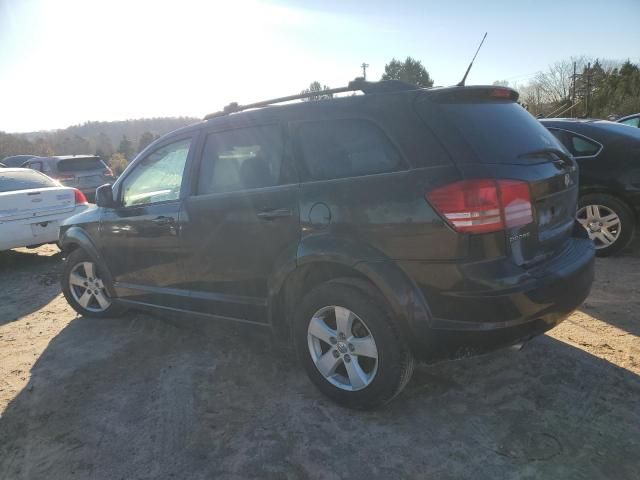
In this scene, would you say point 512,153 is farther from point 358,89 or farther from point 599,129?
point 599,129

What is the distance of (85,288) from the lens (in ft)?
15.5

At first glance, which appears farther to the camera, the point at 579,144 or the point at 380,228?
the point at 579,144

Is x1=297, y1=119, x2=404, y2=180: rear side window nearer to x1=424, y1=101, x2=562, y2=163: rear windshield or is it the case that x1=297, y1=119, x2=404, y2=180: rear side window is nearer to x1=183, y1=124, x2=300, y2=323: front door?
x1=183, y1=124, x2=300, y2=323: front door

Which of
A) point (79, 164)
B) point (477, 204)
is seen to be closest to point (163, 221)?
point (477, 204)

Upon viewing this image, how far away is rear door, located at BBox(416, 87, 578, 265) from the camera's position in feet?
7.72

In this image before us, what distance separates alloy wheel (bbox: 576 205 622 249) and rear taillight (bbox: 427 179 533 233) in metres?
3.66

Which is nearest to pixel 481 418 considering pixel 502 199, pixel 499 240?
pixel 499 240

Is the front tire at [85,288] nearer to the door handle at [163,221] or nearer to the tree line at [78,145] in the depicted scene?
the door handle at [163,221]

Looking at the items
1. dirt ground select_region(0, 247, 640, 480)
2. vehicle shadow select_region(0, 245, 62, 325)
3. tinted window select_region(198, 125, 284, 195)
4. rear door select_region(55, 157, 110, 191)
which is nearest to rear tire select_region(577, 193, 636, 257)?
dirt ground select_region(0, 247, 640, 480)

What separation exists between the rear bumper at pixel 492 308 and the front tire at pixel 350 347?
0.19 metres

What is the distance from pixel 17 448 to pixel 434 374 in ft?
8.32

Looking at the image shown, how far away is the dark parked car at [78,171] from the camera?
13469mm

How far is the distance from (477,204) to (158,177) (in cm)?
267

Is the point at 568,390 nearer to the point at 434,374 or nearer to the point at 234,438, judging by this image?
the point at 434,374
